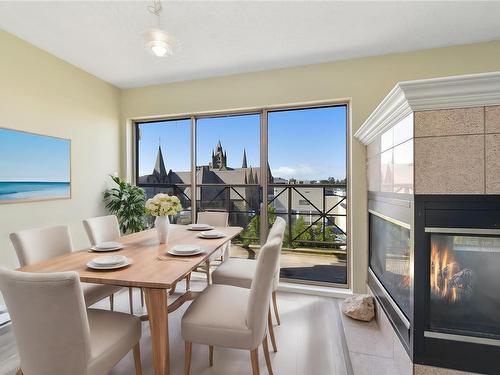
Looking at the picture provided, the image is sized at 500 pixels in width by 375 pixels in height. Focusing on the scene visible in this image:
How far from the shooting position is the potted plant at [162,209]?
2109 mm

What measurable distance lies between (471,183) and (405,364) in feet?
3.77

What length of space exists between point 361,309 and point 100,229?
2.62 m

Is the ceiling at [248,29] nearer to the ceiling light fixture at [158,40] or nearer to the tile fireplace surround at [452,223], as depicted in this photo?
the ceiling light fixture at [158,40]

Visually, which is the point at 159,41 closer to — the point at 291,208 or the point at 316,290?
the point at 291,208

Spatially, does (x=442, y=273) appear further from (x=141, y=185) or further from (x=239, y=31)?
(x=141, y=185)

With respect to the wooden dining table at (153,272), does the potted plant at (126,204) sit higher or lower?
higher

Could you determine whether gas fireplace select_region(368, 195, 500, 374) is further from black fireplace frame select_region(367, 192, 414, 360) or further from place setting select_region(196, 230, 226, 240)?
place setting select_region(196, 230, 226, 240)

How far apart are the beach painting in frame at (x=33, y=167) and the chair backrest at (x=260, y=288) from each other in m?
2.58

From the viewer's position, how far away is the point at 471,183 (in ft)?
4.50

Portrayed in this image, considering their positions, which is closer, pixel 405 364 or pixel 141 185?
pixel 405 364

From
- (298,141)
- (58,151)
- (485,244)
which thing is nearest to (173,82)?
(58,151)

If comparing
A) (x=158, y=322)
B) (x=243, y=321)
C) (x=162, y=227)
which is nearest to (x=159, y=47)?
(x=162, y=227)

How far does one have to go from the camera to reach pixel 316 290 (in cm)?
294

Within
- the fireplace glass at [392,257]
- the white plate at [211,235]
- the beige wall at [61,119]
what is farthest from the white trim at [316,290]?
the beige wall at [61,119]
